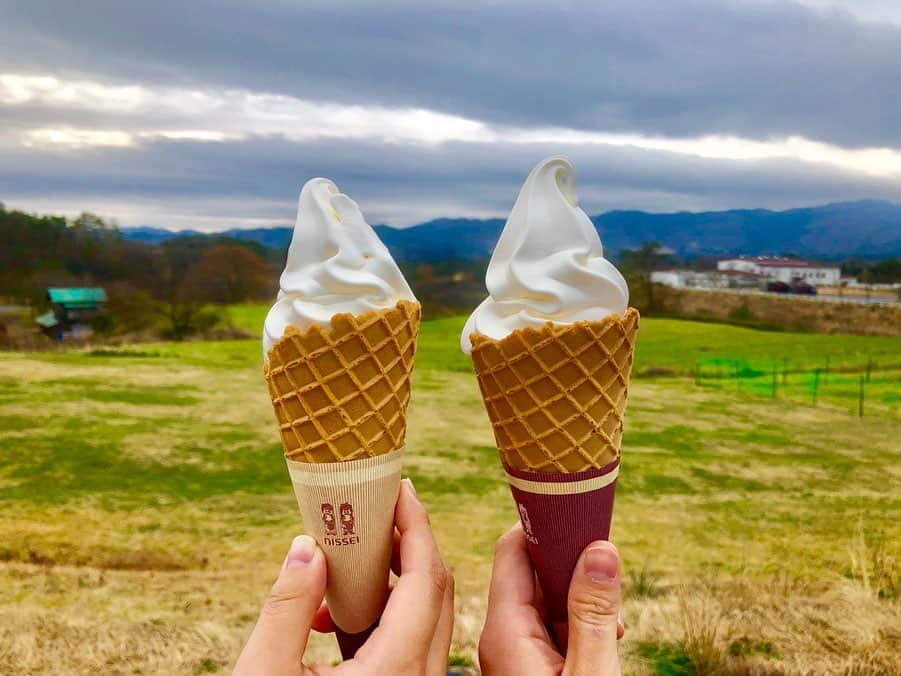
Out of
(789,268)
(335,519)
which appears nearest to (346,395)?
(335,519)

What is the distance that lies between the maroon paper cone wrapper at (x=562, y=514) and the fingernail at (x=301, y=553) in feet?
2.31

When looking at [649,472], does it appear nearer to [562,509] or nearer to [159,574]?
[159,574]

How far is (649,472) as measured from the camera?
11.5 m

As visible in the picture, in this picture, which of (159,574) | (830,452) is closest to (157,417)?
(159,574)

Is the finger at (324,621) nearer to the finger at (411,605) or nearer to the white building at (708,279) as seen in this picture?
the finger at (411,605)

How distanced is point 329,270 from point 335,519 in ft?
2.58

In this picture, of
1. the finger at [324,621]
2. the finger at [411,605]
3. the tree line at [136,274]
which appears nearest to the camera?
the finger at [411,605]

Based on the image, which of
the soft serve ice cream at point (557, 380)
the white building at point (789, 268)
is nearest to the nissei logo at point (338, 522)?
the soft serve ice cream at point (557, 380)

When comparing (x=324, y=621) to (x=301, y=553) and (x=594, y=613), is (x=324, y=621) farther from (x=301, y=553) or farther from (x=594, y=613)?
(x=594, y=613)

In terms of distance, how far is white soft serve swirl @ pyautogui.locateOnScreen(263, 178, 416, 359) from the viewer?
2.35 meters

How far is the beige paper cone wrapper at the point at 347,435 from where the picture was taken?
2.29 metres

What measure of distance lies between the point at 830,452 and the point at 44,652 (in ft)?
41.3

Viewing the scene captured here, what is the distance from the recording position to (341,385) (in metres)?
2.30

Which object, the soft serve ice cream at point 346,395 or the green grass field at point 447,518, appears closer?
the soft serve ice cream at point 346,395
